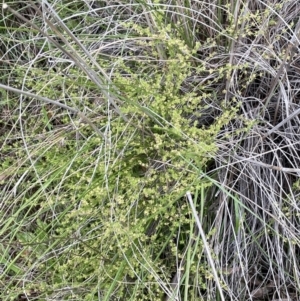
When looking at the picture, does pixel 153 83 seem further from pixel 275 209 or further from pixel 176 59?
pixel 275 209

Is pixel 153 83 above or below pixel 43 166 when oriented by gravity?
above

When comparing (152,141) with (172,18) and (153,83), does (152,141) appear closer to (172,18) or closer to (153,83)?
(153,83)

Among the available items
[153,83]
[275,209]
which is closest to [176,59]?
[153,83]

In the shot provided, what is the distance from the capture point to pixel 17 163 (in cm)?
101

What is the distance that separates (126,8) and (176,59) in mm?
244

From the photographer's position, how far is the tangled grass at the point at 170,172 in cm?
86

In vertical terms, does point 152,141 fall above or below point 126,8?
below

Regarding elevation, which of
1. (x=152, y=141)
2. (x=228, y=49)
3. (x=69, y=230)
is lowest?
(x=69, y=230)

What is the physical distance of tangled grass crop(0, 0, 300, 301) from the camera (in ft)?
2.83

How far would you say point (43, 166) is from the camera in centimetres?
99

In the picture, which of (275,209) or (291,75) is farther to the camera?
(291,75)

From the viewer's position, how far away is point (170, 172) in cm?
88

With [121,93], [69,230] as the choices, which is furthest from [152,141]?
[69,230]

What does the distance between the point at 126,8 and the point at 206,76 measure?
25 centimetres
